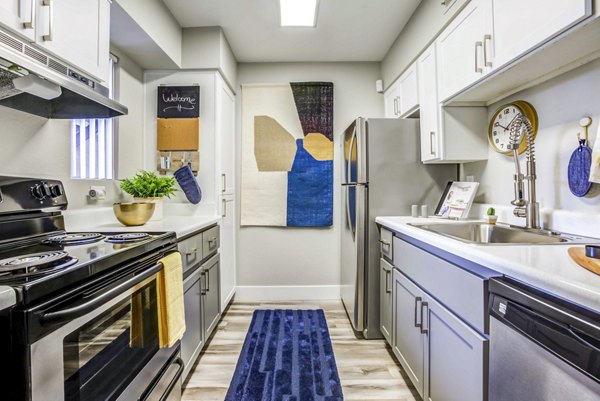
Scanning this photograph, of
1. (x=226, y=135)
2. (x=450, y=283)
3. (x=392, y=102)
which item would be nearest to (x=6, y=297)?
(x=450, y=283)

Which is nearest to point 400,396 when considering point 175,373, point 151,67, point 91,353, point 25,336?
point 175,373

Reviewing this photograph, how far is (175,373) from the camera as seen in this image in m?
1.40

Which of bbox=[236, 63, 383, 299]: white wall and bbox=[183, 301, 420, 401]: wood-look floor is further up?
bbox=[236, 63, 383, 299]: white wall

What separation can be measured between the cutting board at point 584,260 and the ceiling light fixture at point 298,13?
212 centimetres

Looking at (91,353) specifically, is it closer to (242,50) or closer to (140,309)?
(140,309)

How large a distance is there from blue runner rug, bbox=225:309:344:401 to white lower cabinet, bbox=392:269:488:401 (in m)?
0.45

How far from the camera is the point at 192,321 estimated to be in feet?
5.80

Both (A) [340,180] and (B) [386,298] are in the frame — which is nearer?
(B) [386,298]

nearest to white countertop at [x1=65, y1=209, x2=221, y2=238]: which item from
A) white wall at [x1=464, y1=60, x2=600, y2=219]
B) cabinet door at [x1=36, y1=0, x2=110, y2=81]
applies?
cabinet door at [x1=36, y1=0, x2=110, y2=81]

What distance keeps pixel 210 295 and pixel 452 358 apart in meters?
1.53

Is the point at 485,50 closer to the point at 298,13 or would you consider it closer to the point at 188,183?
the point at 298,13

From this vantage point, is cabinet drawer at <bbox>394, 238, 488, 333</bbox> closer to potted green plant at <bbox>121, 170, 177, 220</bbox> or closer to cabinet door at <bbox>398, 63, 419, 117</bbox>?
cabinet door at <bbox>398, 63, 419, 117</bbox>

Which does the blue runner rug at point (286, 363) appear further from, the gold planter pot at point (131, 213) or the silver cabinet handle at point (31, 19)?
the silver cabinet handle at point (31, 19)

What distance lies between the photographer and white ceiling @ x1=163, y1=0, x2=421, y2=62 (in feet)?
7.34
